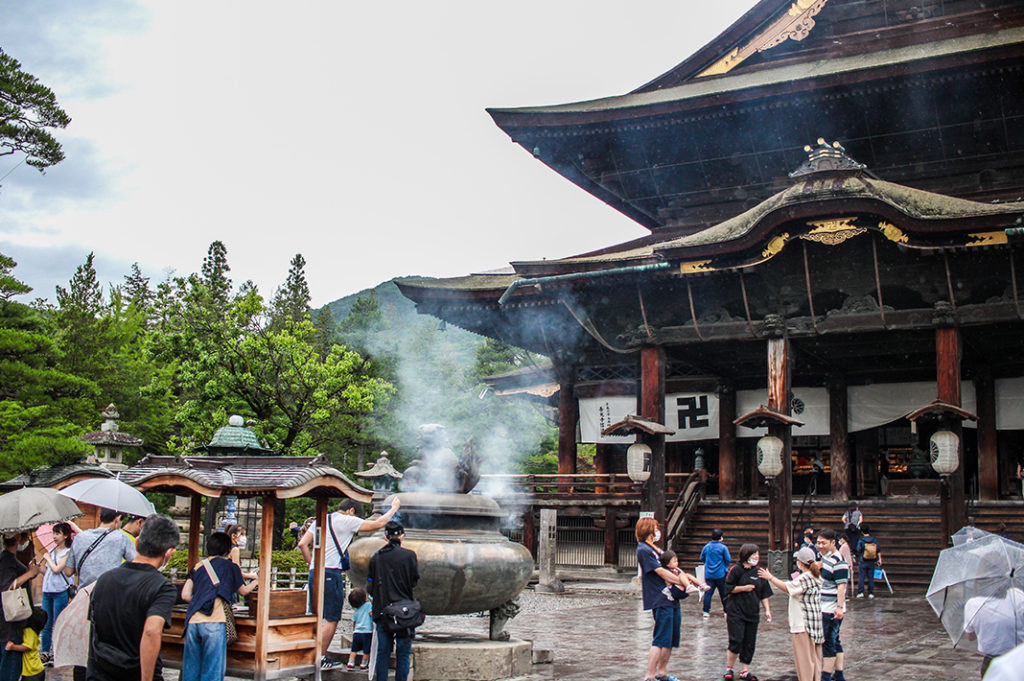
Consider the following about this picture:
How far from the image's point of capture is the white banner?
19.9 m

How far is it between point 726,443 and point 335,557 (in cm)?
1457

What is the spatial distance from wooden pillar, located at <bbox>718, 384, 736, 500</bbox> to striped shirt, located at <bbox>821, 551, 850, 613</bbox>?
1400 centimetres

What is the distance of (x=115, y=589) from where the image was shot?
518 centimetres

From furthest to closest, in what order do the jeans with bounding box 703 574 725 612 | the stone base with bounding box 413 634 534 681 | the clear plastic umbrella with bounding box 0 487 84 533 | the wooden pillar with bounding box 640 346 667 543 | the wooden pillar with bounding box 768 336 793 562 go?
the wooden pillar with bounding box 640 346 667 543 < the wooden pillar with bounding box 768 336 793 562 < the jeans with bounding box 703 574 725 612 < the stone base with bounding box 413 634 534 681 < the clear plastic umbrella with bounding box 0 487 84 533

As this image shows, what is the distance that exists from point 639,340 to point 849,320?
3.93 m

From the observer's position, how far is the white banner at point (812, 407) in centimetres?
1991

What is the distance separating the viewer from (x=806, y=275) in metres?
16.8

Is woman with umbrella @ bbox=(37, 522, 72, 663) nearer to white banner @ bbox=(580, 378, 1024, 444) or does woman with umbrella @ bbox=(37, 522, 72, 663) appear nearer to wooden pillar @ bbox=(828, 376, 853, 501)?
white banner @ bbox=(580, 378, 1024, 444)

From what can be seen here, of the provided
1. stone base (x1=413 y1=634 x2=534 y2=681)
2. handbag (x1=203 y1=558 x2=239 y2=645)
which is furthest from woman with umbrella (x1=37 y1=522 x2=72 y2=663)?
stone base (x1=413 y1=634 x2=534 y2=681)

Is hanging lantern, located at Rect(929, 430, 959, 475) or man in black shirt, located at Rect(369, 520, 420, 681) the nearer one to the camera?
man in black shirt, located at Rect(369, 520, 420, 681)

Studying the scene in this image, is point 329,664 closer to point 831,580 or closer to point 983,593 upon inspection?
point 831,580

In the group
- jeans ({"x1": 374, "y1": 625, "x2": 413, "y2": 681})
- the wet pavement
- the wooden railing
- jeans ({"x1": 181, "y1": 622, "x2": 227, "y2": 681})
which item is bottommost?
the wet pavement

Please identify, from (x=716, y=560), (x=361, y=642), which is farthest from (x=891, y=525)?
(x=361, y=642)

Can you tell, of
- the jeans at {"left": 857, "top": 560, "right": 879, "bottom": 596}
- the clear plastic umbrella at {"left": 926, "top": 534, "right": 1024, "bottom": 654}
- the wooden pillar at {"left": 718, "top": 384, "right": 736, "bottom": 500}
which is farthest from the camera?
the wooden pillar at {"left": 718, "top": 384, "right": 736, "bottom": 500}
